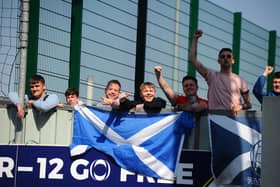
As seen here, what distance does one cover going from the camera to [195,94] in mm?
6824

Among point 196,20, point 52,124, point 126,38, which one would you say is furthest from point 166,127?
point 196,20

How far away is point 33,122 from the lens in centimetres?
726

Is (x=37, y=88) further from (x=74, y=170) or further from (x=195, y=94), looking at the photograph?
(x=195, y=94)

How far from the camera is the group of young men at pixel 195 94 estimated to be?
6.59m

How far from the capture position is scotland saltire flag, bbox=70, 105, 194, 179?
22.3ft

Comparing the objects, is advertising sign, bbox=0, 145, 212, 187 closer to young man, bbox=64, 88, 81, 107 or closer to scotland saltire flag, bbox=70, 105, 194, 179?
scotland saltire flag, bbox=70, 105, 194, 179

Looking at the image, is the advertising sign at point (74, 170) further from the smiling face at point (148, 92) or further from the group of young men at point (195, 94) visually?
the smiling face at point (148, 92)

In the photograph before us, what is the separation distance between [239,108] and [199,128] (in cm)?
50

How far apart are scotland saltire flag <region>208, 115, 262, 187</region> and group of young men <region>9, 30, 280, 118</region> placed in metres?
0.15

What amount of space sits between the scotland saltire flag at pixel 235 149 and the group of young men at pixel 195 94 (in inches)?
5.8

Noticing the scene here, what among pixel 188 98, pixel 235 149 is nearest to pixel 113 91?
pixel 188 98

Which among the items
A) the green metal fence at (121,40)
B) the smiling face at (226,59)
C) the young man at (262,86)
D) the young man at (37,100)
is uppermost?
the green metal fence at (121,40)

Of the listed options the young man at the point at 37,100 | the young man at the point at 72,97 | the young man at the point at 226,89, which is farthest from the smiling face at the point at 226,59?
the young man at the point at 37,100

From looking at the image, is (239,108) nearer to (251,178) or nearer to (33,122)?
(251,178)
